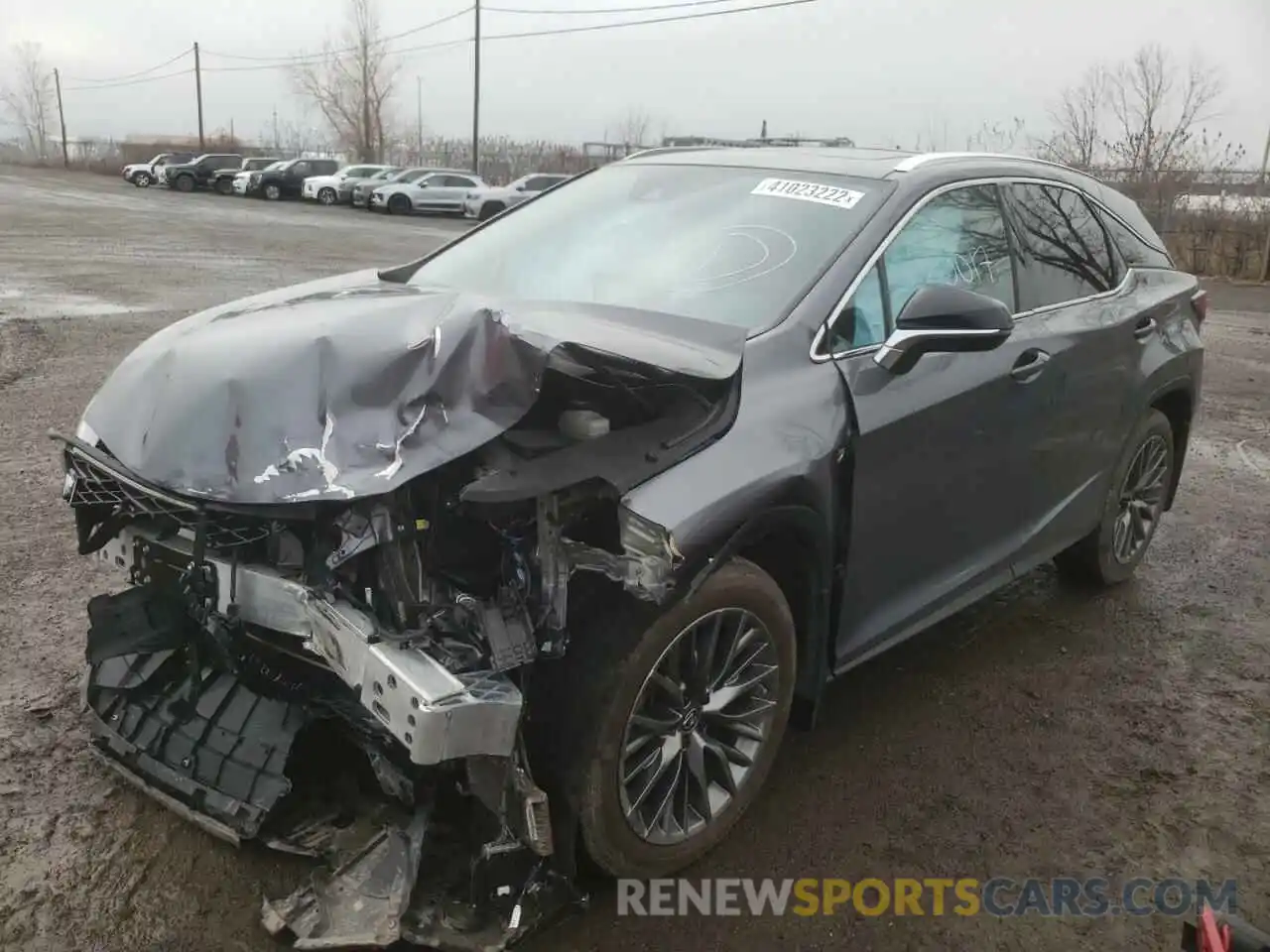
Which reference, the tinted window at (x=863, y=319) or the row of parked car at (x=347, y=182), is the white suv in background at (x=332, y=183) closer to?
the row of parked car at (x=347, y=182)

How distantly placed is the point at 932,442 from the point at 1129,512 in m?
2.13

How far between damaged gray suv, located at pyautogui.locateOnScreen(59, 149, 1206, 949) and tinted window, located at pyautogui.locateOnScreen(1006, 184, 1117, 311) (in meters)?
0.48

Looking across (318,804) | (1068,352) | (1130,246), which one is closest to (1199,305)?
(1130,246)

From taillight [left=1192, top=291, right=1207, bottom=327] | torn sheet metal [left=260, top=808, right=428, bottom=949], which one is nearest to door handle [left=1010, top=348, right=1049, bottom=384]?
taillight [left=1192, top=291, right=1207, bottom=327]

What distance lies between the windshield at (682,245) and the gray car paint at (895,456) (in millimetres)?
106

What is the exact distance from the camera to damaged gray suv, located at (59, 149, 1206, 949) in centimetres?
244

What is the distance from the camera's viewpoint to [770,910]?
2844 millimetres

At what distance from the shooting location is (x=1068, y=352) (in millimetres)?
3996

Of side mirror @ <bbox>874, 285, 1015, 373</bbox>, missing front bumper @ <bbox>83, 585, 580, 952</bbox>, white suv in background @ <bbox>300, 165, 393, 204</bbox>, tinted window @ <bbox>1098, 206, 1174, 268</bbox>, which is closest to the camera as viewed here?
missing front bumper @ <bbox>83, 585, 580, 952</bbox>

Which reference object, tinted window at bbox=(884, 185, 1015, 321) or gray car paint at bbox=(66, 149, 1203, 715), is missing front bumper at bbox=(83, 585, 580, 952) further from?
tinted window at bbox=(884, 185, 1015, 321)

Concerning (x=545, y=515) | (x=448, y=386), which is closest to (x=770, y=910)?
(x=545, y=515)

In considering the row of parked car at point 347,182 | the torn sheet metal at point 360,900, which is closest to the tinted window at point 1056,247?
the torn sheet metal at point 360,900

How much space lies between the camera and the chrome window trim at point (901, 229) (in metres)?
3.11

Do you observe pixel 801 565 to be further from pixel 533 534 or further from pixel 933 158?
pixel 933 158
